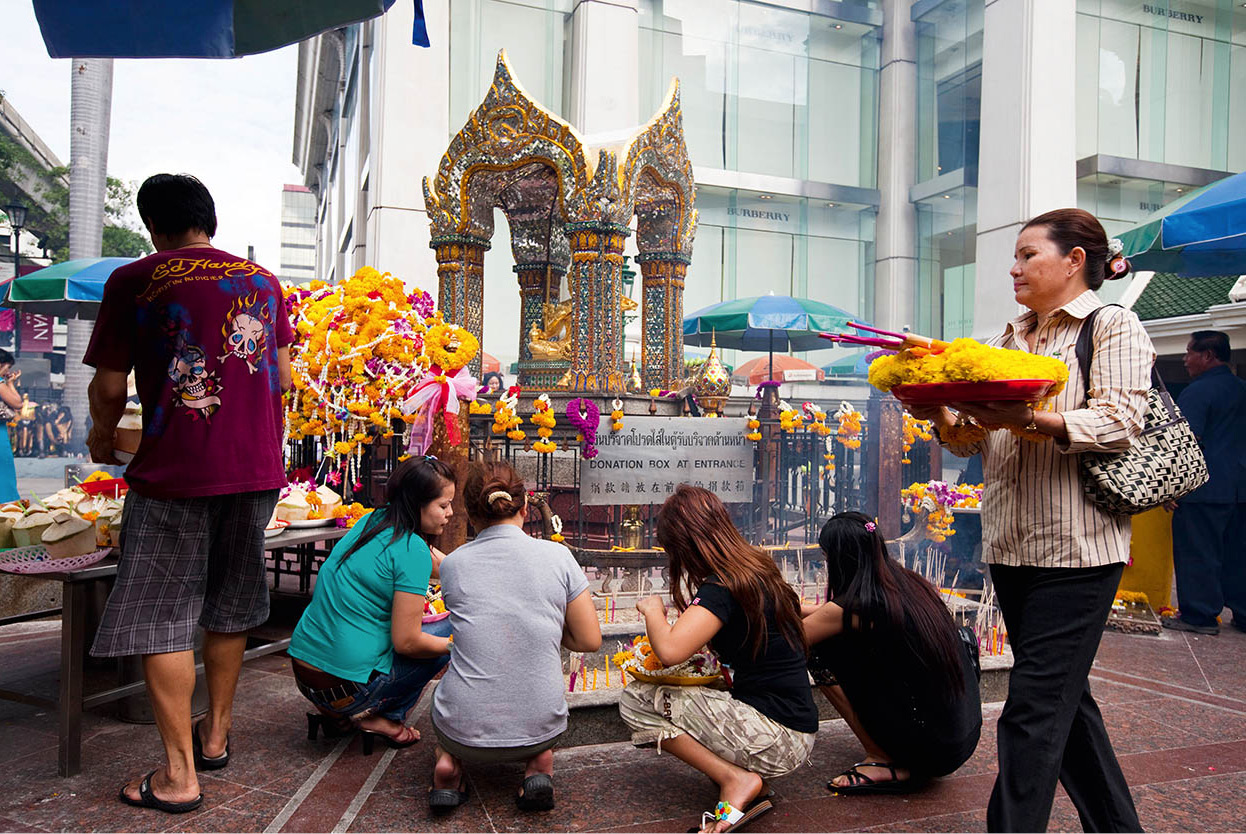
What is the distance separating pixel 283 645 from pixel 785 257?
57.2 feet

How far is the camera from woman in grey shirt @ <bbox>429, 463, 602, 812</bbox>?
9.74 feet

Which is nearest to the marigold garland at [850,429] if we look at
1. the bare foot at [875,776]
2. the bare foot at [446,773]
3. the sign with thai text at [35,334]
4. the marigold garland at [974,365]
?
the bare foot at [875,776]

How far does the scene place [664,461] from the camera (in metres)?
6.28

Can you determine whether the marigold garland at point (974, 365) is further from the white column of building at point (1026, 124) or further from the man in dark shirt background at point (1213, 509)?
the white column of building at point (1026, 124)

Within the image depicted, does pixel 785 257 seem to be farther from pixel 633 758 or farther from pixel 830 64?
pixel 633 758

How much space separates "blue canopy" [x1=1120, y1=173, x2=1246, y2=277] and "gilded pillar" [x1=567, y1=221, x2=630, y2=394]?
4.26 m

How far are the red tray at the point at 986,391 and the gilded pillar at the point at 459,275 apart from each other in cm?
695

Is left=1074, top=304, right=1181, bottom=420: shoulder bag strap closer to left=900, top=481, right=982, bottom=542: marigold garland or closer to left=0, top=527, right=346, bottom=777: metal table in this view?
left=0, top=527, right=346, bottom=777: metal table

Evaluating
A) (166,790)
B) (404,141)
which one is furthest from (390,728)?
(404,141)

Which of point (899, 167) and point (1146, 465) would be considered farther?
point (899, 167)

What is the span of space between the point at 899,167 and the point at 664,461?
16078 mm

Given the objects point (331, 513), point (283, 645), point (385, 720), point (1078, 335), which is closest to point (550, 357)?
point (331, 513)

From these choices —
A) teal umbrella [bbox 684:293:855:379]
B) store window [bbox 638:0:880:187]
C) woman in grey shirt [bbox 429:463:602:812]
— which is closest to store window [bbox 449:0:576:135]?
store window [bbox 638:0:880:187]

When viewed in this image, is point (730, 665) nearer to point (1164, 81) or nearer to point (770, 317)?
point (770, 317)
